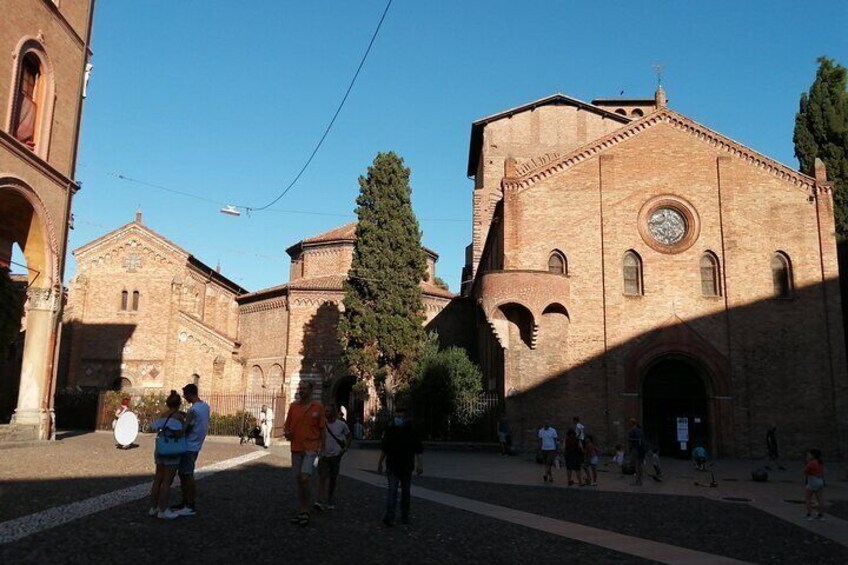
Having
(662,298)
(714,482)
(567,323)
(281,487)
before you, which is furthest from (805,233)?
(281,487)

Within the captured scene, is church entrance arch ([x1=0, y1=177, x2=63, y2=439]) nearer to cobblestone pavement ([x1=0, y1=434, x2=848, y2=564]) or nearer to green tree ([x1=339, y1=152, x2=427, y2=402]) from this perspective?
cobblestone pavement ([x1=0, y1=434, x2=848, y2=564])

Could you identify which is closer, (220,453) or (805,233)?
(220,453)

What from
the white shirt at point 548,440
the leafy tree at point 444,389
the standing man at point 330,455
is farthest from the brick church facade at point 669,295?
the standing man at point 330,455

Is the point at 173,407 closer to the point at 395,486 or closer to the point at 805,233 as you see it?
the point at 395,486

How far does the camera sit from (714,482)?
53.7 ft

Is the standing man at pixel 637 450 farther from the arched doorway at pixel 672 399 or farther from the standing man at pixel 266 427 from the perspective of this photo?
the standing man at pixel 266 427

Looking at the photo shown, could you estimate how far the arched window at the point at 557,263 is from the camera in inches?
998

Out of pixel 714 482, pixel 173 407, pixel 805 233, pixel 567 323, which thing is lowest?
pixel 714 482

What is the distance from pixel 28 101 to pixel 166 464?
15.3m

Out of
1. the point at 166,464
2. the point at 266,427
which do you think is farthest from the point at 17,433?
the point at 166,464

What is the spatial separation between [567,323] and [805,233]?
389 inches

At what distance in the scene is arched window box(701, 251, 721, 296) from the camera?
83.1 ft

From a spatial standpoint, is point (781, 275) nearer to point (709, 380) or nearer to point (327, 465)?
point (709, 380)

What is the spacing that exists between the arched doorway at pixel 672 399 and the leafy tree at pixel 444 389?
6.57 m
